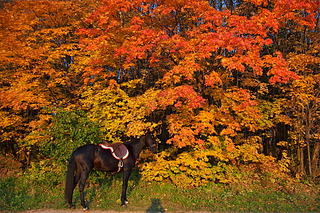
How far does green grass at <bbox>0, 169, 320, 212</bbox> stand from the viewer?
635cm

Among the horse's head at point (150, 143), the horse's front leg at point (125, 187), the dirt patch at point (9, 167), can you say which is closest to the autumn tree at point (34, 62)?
the dirt patch at point (9, 167)

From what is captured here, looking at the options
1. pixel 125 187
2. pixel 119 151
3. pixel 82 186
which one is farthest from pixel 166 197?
pixel 82 186

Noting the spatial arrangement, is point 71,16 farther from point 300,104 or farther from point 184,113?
point 300,104

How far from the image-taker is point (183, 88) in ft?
21.4

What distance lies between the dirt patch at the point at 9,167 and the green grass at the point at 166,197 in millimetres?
2005

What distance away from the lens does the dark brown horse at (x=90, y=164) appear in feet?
19.6

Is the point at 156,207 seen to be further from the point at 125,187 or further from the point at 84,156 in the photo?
the point at 84,156

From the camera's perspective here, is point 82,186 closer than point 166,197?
Yes

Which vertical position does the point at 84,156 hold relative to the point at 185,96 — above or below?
below

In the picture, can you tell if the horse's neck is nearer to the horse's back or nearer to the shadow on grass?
the horse's back

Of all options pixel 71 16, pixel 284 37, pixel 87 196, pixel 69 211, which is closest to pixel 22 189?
pixel 87 196

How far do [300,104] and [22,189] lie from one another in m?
11.8

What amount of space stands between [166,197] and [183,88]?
391 centimetres

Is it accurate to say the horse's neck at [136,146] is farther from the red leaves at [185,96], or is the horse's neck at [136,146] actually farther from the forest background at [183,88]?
the red leaves at [185,96]
